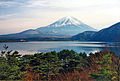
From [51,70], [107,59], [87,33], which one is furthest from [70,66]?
[87,33]

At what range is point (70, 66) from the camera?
528 inches

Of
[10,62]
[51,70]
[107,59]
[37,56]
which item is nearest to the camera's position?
[107,59]

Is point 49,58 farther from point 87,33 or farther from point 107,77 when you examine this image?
point 87,33

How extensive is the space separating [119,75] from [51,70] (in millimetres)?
6654

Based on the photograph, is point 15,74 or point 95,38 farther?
point 95,38

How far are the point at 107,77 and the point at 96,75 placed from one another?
0.25 meters

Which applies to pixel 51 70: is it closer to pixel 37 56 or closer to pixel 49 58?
pixel 49 58

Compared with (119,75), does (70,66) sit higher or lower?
lower

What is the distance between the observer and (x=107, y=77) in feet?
12.0

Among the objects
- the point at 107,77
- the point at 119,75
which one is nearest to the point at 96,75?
the point at 107,77

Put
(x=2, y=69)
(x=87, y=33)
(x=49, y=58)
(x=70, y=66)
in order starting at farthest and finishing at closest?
1. (x=87, y=33)
2. (x=70, y=66)
3. (x=49, y=58)
4. (x=2, y=69)

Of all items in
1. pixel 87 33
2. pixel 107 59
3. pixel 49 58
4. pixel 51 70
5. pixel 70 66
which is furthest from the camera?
pixel 87 33

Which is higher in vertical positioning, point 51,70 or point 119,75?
point 119,75

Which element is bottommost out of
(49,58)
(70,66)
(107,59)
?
(70,66)
